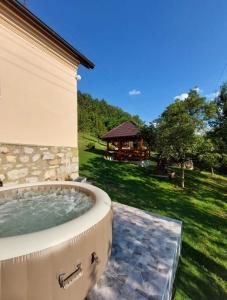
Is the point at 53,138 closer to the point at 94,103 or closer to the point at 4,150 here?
the point at 4,150

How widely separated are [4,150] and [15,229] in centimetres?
223

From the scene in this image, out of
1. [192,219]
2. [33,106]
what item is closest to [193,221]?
[192,219]

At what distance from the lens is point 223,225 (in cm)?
524

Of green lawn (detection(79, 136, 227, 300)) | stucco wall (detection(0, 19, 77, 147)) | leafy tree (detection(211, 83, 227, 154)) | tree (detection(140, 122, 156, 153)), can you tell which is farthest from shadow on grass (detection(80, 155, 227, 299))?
stucco wall (detection(0, 19, 77, 147))

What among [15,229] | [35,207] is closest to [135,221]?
[35,207]

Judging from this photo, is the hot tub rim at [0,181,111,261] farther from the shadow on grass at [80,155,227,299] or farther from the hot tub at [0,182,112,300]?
the shadow on grass at [80,155,227,299]

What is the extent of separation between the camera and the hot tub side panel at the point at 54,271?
141cm

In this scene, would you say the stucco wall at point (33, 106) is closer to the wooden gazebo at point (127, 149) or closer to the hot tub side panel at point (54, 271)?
the hot tub side panel at point (54, 271)

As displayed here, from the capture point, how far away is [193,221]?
521cm

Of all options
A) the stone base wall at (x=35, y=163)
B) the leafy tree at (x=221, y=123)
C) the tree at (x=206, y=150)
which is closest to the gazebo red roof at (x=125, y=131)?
the leafy tree at (x=221, y=123)

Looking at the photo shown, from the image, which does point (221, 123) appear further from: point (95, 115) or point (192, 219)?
point (95, 115)

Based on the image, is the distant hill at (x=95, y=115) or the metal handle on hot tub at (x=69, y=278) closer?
the metal handle on hot tub at (x=69, y=278)

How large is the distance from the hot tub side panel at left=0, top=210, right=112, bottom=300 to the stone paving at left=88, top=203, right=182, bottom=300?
33cm

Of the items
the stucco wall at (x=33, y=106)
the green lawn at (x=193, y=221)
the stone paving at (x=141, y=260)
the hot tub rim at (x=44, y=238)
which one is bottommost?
the green lawn at (x=193, y=221)
